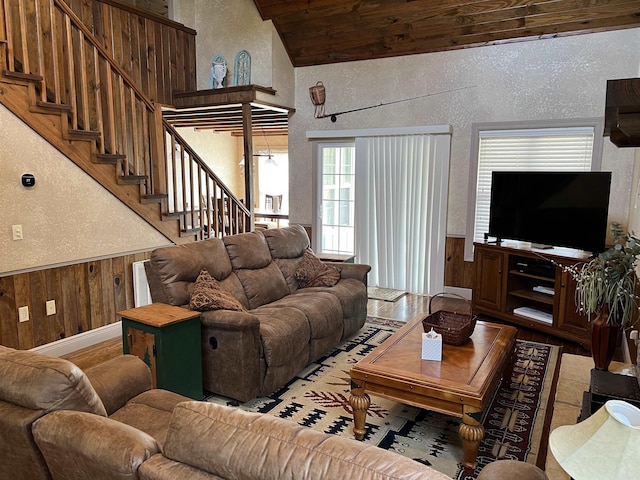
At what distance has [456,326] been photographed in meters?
3.13

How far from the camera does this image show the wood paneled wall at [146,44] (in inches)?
211

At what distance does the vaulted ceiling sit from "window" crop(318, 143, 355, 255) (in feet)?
3.99

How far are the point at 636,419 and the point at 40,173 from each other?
13.4ft

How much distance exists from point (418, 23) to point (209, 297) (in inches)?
157

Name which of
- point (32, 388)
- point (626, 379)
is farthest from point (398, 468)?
point (626, 379)

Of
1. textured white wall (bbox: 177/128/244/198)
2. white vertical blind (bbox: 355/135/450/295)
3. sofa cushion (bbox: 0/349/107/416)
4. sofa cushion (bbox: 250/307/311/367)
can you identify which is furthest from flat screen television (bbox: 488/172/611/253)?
textured white wall (bbox: 177/128/244/198)

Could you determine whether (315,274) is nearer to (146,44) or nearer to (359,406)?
(359,406)

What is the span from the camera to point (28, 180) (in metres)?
3.62

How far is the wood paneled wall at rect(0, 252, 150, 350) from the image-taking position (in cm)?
363

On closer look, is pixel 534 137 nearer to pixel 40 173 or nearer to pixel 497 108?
pixel 497 108

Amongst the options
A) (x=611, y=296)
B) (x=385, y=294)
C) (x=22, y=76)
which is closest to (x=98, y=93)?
(x=22, y=76)

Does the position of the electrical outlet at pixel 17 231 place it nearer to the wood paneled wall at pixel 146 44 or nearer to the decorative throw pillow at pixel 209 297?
the decorative throw pillow at pixel 209 297

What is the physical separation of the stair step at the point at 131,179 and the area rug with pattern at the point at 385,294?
294 centimetres

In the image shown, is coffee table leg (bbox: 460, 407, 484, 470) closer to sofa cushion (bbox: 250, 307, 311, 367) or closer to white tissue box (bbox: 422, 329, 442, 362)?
white tissue box (bbox: 422, 329, 442, 362)
